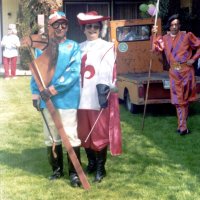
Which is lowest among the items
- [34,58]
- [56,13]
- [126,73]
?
[126,73]

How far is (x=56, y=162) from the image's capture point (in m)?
5.10

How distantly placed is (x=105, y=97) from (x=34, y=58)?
80 cm

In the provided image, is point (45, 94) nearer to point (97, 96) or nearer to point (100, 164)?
point (97, 96)

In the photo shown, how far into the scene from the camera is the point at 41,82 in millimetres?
4715

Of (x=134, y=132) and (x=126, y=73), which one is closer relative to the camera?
(x=134, y=132)

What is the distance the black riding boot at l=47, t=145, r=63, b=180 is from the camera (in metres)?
5.04

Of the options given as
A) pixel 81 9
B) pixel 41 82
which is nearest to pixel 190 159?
pixel 41 82

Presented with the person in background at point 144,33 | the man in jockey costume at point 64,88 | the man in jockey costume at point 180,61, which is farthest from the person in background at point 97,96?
the person in background at point 144,33

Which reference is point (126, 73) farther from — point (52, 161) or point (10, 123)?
point (52, 161)

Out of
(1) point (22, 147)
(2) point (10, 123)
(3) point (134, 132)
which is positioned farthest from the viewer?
(2) point (10, 123)

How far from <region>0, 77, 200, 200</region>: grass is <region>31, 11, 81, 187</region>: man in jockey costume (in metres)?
0.38

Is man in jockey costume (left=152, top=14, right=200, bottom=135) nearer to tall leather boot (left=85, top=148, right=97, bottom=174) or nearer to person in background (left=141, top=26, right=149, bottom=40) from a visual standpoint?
tall leather boot (left=85, top=148, right=97, bottom=174)

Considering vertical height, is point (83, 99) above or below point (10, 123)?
above

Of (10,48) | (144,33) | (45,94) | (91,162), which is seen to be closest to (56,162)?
(91,162)
